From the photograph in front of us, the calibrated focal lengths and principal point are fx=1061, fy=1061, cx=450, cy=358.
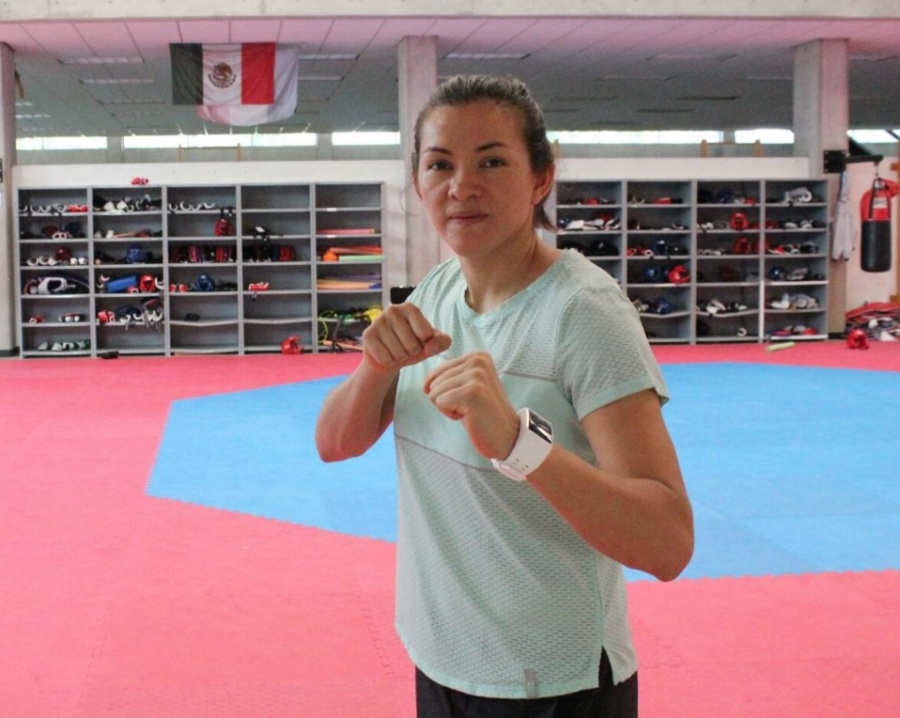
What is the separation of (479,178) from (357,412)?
0.40m

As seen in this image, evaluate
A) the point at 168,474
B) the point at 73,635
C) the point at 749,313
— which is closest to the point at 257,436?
the point at 168,474

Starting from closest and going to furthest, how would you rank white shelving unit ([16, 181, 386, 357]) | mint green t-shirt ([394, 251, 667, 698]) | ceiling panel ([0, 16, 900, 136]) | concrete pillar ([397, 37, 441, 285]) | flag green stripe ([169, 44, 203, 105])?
mint green t-shirt ([394, 251, 667, 698]), ceiling panel ([0, 16, 900, 136]), flag green stripe ([169, 44, 203, 105]), concrete pillar ([397, 37, 441, 285]), white shelving unit ([16, 181, 386, 357])

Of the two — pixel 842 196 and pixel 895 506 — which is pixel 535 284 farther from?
pixel 842 196

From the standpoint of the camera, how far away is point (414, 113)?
13969 mm

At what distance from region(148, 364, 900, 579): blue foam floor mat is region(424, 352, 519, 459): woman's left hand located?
11.4 feet

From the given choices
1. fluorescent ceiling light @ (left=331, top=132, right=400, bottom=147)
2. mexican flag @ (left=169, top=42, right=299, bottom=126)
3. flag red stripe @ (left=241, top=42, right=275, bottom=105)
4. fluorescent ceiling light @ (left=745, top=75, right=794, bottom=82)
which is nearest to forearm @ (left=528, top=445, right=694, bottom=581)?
mexican flag @ (left=169, top=42, right=299, bottom=126)

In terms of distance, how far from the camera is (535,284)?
1455 mm

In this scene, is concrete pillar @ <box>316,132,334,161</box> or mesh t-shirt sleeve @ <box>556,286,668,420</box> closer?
mesh t-shirt sleeve @ <box>556,286,668,420</box>

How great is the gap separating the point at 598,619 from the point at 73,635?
9.68 ft

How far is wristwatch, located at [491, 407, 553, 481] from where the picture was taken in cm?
123

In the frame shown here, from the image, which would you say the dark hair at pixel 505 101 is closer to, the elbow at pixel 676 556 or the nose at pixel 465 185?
the nose at pixel 465 185

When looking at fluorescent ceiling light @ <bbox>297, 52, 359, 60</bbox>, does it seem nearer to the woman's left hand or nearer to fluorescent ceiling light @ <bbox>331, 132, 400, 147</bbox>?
fluorescent ceiling light @ <bbox>331, 132, 400, 147</bbox>

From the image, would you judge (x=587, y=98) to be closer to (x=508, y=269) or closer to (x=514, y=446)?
(x=508, y=269)

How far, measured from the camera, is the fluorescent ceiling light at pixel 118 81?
17759mm
